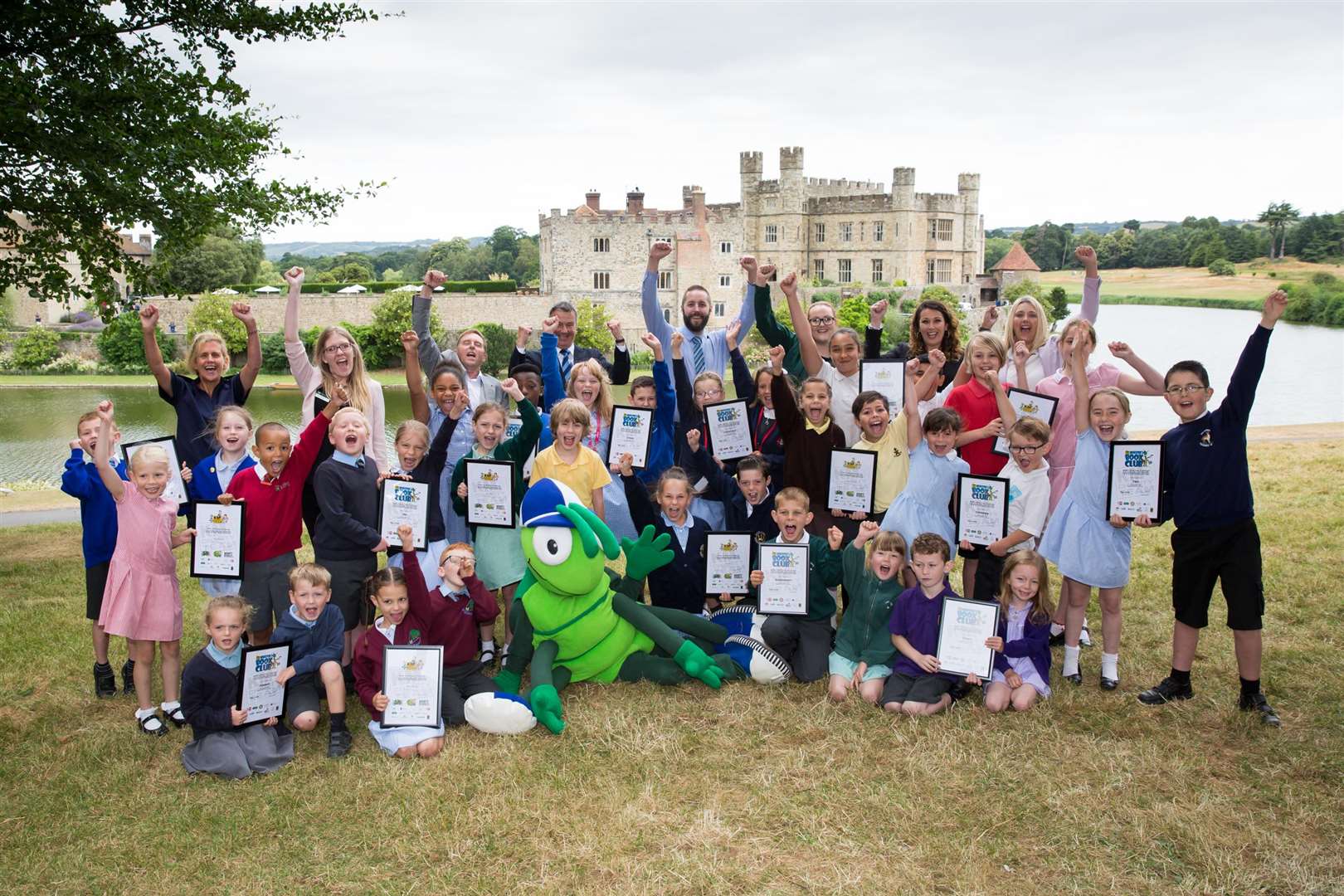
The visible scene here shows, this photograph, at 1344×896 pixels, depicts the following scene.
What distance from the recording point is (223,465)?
5.51 metres

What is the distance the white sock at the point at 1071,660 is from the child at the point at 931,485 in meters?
0.91

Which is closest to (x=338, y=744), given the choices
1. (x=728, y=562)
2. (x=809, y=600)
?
(x=728, y=562)

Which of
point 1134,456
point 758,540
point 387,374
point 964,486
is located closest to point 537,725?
point 758,540

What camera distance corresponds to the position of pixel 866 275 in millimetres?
65688

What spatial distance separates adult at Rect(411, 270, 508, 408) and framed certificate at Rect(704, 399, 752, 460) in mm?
1385

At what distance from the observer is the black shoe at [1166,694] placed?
5273mm

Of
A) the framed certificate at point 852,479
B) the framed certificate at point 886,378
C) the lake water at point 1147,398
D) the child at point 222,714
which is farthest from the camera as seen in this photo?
the lake water at point 1147,398

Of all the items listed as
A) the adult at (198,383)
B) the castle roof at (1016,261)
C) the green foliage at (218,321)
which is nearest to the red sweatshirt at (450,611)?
the adult at (198,383)

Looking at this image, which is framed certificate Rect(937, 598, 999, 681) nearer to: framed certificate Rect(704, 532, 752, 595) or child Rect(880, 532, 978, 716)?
child Rect(880, 532, 978, 716)

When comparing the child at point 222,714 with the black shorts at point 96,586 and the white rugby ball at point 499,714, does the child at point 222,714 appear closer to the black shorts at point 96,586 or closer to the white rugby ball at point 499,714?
the white rugby ball at point 499,714

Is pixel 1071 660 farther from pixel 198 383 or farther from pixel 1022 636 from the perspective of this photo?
pixel 198 383

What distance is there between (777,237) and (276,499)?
63.5m

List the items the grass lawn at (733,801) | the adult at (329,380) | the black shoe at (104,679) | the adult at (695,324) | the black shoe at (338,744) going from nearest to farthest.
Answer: the grass lawn at (733,801), the black shoe at (338,744), the black shoe at (104,679), the adult at (329,380), the adult at (695,324)

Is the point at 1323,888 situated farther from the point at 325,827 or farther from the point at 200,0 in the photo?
the point at 200,0
